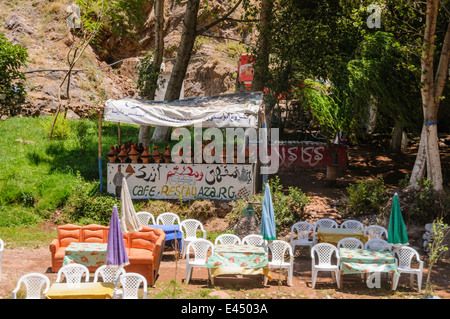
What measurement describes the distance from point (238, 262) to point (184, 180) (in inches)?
225

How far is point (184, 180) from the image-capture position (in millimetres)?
14891

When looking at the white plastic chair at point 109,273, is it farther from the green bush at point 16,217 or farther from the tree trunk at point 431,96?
the tree trunk at point 431,96

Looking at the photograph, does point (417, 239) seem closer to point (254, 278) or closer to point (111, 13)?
point (254, 278)

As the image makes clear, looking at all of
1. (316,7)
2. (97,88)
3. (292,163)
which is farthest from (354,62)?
(97,88)

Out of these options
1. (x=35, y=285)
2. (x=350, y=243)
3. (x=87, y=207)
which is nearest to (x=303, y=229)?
(x=350, y=243)

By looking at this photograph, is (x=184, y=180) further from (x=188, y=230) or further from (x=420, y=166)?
(x=420, y=166)

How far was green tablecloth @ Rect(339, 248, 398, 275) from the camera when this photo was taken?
936 cm

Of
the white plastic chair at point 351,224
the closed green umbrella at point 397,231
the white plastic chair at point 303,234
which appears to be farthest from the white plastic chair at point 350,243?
the white plastic chair at point 351,224

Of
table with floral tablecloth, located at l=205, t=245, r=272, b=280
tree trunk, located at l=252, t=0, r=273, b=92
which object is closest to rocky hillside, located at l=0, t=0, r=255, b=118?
tree trunk, located at l=252, t=0, r=273, b=92

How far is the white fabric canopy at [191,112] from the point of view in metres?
13.5

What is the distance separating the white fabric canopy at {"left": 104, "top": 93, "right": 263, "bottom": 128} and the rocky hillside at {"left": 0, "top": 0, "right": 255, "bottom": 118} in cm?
726

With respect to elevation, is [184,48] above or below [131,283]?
above

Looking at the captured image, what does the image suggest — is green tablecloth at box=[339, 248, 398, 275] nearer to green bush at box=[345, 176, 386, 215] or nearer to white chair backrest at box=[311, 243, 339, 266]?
white chair backrest at box=[311, 243, 339, 266]
